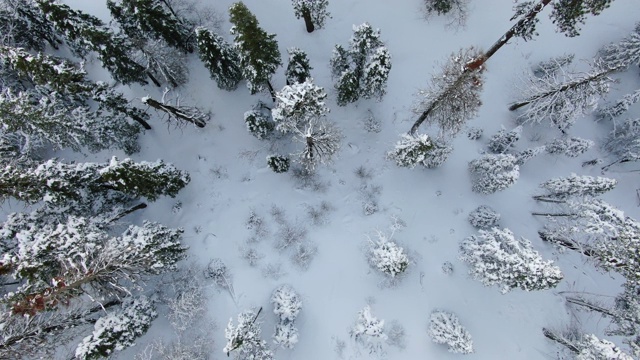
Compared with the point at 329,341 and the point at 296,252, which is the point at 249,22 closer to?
the point at 296,252

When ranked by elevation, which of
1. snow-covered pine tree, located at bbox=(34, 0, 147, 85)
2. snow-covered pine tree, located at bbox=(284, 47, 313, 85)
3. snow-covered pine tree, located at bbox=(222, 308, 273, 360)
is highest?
snow-covered pine tree, located at bbox=(284, 47, 313, 85)

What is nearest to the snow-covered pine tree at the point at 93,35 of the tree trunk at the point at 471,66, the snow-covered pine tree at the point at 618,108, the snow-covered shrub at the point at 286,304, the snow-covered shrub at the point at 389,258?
the snow-covered shrub at the point at 286,304

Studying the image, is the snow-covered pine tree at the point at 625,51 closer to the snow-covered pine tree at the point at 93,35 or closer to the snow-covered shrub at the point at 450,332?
the snow-covered shrub at the point at 450,332

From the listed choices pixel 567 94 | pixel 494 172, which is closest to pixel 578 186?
pixel 494 172

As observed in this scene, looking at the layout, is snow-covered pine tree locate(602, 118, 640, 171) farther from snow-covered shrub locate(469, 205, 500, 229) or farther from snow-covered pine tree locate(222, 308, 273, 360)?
snow-covered pine tree locate(222, 308, 273, 360)

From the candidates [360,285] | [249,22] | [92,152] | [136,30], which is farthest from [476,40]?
[92,152]

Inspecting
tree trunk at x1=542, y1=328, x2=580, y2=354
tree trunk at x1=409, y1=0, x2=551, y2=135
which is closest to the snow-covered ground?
tree trunk at x1=542, y1=328, x2=580, y2=354
